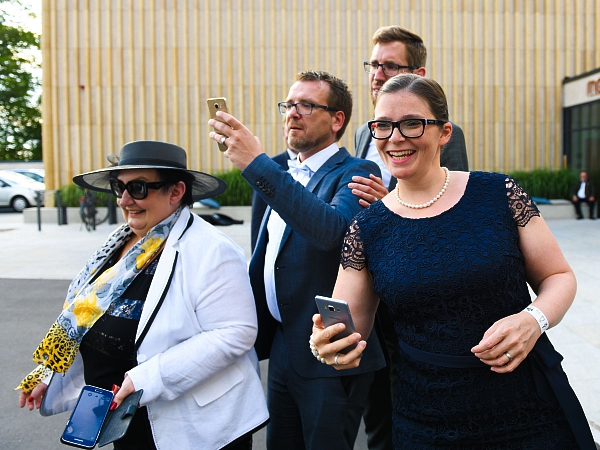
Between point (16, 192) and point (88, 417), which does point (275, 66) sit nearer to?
point (16, 192)

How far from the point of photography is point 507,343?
5.56 feet

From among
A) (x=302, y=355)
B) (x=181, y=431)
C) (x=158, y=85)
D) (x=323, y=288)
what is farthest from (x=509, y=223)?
(x=158, y=85)

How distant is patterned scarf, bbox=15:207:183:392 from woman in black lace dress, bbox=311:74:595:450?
3.06 feet

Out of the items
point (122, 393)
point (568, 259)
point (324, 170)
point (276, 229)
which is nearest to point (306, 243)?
point (276, 229)

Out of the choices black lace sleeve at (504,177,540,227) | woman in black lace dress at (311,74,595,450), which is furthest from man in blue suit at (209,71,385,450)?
black lace sleeve at (504,177,540,227)

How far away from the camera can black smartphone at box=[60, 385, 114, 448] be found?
2174 millimetres

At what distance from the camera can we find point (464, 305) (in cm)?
182

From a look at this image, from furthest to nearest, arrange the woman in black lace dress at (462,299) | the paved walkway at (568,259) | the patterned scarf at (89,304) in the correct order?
1. the paved walkway at (568,259)
2. the patterned scarf at (89,304)
3. the woman in black lace dress at (462,299)

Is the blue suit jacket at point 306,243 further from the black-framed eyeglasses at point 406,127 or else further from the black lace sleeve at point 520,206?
the black lace sleeve at point 520,206

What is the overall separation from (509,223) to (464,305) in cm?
30

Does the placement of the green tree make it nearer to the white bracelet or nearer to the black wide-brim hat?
the black wide-brim hat

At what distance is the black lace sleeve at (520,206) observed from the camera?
187 centimetres

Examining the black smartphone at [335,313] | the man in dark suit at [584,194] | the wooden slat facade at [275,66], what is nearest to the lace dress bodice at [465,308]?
the black smartphone at [335,313]

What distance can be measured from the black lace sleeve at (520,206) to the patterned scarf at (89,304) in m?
1.40
